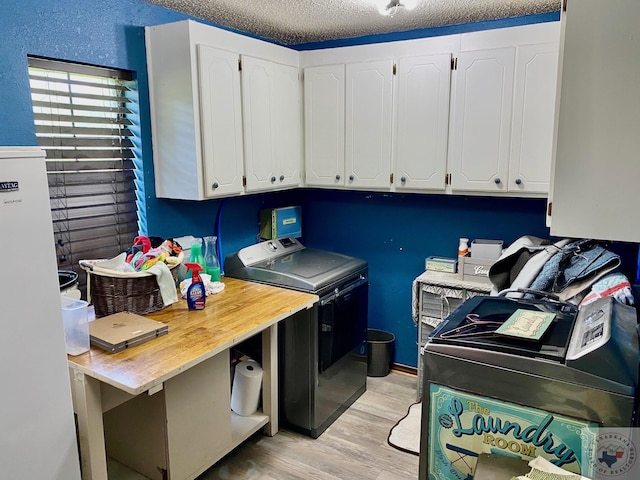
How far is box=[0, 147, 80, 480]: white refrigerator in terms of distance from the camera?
1.36m

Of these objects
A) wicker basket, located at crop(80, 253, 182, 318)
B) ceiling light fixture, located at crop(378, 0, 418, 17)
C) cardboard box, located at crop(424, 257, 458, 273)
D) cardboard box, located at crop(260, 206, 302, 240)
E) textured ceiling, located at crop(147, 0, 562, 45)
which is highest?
textured ceiling, located at crop(147, 0, 562, 45)

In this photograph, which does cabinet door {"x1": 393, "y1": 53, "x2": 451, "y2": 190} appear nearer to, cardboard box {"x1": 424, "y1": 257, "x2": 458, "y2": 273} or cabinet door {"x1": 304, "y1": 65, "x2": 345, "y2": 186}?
cabinet door {"x1": 304, "y1": 65, "x2": 345, "y2": 186}

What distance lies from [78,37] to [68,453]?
1.80 metres

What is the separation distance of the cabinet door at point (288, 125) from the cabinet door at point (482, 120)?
1015 mm

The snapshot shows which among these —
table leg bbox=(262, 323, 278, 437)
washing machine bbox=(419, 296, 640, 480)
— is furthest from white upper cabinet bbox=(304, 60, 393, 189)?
washing machine bbox=(419, 296, 640, 480)

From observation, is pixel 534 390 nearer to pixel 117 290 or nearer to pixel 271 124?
pixel 117 290

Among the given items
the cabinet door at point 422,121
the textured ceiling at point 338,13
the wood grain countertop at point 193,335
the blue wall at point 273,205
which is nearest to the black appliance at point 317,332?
the wood grain countertop at point 193,335

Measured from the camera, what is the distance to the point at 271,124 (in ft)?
9.46

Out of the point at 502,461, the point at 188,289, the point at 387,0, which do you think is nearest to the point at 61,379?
the point at 188,289

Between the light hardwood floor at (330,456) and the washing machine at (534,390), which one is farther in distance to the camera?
the light hardwood floor at (330,456)

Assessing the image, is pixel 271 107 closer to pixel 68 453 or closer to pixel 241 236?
pixel 241 236

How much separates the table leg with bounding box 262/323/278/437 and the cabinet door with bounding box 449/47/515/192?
1.39 m

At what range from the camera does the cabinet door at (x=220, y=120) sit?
2.41 m

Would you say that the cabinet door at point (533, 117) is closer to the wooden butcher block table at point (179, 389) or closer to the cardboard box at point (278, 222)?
the wooden butcher block table at point (179, 389)
